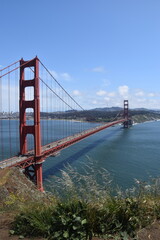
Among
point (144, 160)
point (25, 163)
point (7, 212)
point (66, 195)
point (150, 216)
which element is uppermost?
point (66, 195)

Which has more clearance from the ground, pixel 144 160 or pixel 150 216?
pixel 150 216

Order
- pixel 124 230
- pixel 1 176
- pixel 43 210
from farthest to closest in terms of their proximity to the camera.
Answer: pixel 1 176 < pixel 43 210 < pixel 124 230

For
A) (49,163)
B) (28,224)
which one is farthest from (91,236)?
(49,163)

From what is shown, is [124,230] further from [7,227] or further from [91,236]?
[7,227]

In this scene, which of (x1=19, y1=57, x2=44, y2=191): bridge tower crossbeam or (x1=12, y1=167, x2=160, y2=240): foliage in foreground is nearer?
(x1=12, y1=167, x2=160, y2=240): foliage in foreground

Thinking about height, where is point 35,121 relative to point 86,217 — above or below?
above

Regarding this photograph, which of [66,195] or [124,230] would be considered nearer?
[124,230]

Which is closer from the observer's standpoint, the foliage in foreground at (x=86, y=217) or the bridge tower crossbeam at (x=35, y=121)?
the foliage in foreground at (x=86, y=217)

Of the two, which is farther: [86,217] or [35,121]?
[35,121]
